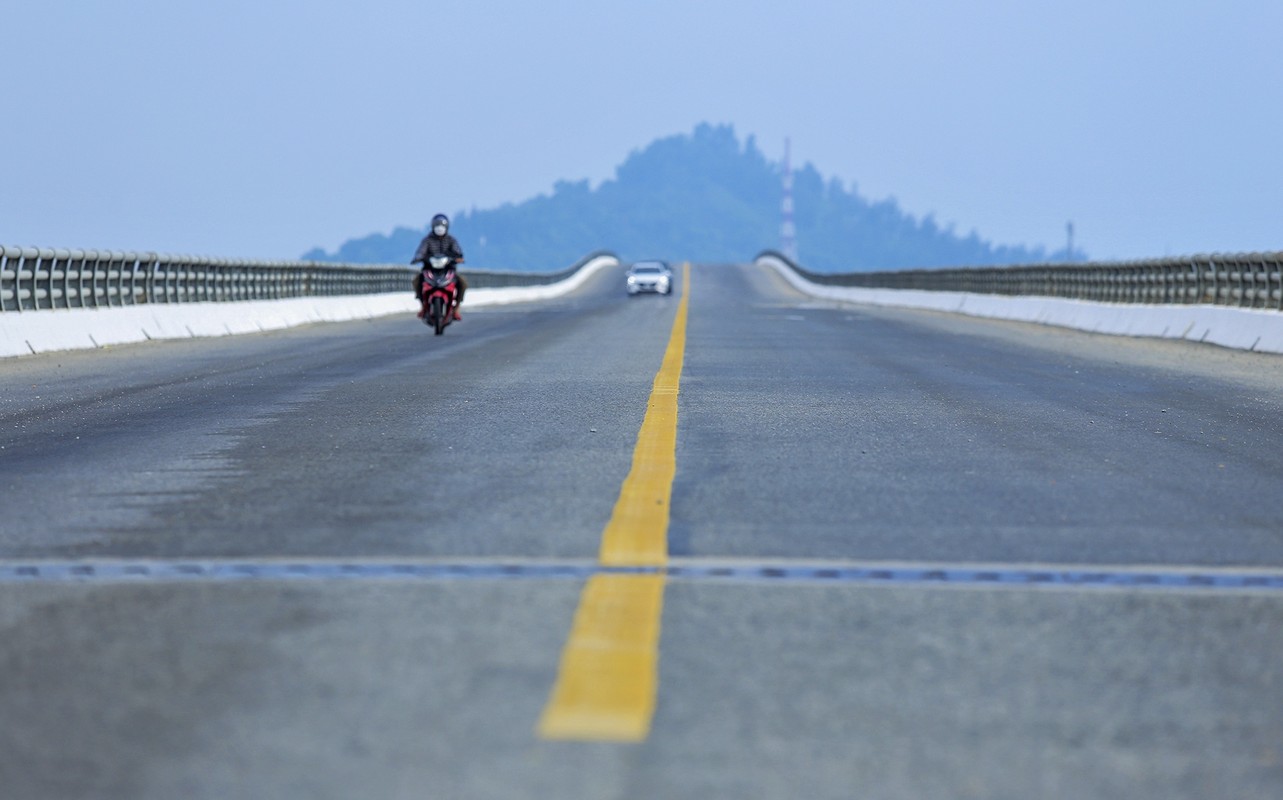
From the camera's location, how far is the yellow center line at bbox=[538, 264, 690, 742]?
13.2 ft

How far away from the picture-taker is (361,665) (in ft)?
15.0

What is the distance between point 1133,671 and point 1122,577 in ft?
4.55

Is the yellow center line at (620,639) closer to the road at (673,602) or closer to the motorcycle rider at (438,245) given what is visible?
the road at (673,602)

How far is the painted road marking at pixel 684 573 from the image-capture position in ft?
19.2

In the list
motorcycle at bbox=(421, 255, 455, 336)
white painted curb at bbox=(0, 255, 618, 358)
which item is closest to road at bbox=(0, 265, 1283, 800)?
white painted curb at bbox=(0, 255, 618, 358)

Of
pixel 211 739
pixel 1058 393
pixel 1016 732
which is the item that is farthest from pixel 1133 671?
pixel 1058 393

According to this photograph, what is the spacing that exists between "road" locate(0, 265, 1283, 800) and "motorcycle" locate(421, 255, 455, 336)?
1556 centimetres

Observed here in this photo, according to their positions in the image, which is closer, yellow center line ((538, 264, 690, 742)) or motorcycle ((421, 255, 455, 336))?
yellow center line ((538, 264, 690, 742))

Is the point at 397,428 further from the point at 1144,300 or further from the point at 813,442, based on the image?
the point at 1144,300

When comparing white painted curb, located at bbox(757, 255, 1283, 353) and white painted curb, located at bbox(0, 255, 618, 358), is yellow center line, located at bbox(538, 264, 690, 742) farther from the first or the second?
white painted curb, located at bbox(757, 255, 1283, 353)

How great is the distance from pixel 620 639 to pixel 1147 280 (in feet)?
102

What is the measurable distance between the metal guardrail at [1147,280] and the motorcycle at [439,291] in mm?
12166

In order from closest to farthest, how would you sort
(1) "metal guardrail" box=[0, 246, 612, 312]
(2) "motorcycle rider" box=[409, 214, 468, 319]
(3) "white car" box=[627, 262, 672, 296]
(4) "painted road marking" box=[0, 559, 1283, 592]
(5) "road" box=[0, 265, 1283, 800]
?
(5) "road" box=[0, 265, 1283, 800] → (4) "painted road marking" box=[0, 559, 1283, 592] → (1) "metal guardrail" box=[0, 246, 612, 312] → (2) "motorcycle rider" box=[409, 214, 468, 319] → (3) "white car" box=[627, 262, 672, 296]

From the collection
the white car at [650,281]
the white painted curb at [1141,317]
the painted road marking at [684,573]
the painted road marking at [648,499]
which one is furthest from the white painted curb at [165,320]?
the white car at [650,281]
